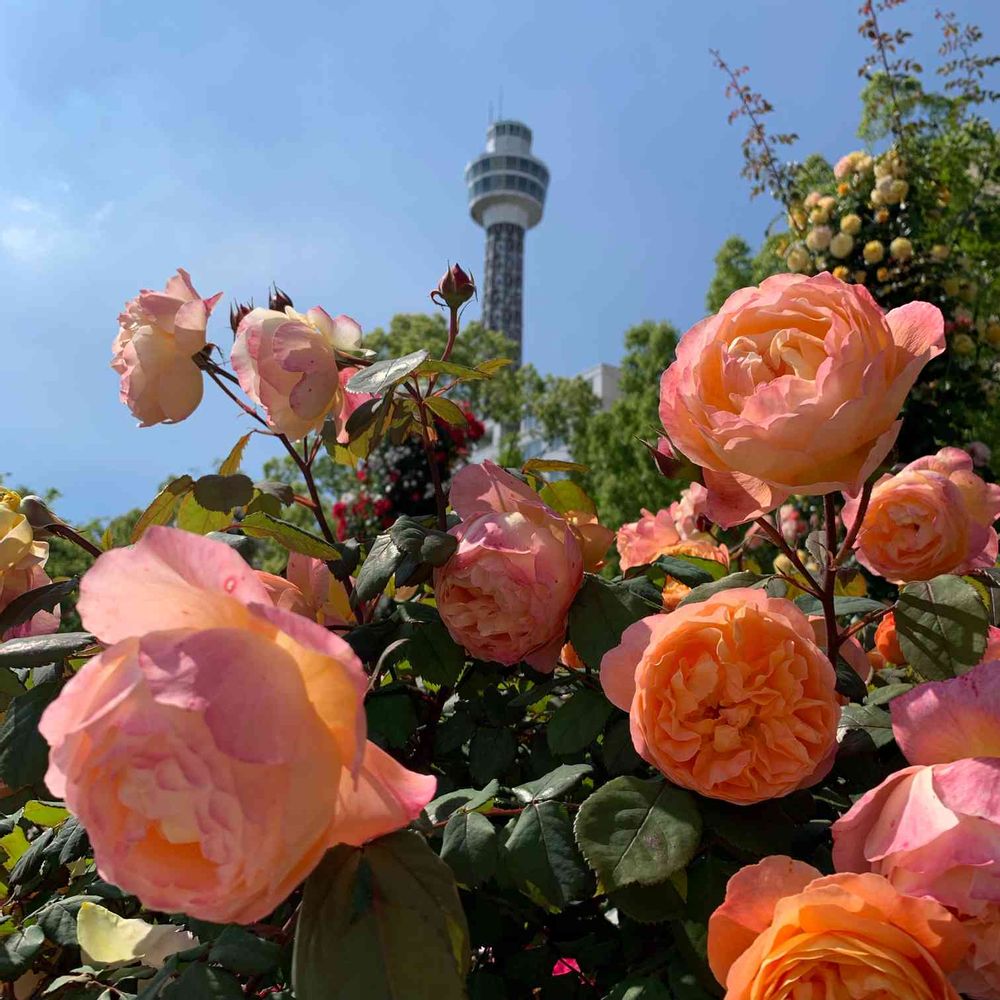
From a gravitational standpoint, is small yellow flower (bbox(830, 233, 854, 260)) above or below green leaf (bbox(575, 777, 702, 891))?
above

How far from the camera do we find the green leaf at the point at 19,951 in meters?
0.55

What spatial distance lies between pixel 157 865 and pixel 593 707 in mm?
306

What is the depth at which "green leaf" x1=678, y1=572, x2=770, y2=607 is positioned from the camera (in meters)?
0.60

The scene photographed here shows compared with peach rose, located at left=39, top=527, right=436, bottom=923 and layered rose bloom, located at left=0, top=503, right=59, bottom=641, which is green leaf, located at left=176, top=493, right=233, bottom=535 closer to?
layered rose bloom, located at left=0, top=503, right=59, bottom=641

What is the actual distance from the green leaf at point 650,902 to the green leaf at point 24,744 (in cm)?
32

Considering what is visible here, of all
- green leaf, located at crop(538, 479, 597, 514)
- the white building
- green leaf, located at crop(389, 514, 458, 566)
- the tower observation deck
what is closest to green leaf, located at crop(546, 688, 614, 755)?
green leaf, located at crop(389, 514, 458, 566)

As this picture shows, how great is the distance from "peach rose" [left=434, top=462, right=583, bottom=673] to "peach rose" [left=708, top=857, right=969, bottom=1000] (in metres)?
0.24

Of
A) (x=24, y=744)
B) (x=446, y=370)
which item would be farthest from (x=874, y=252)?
(x=24, y=744)

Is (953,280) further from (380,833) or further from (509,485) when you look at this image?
(380,833)

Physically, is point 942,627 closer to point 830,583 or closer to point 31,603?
point 830,583

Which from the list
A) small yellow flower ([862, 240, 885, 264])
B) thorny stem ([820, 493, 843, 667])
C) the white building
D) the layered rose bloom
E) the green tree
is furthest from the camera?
the white building

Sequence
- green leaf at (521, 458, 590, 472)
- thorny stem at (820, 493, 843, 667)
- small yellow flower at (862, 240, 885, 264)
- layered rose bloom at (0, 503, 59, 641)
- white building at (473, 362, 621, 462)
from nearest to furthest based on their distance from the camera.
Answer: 1. thorny stem at (820, 493, 843, 667)
2. layered rose bloom at (0, 503, 59, 641)
3. green leaf at (521, 458, 590, 472)
4. small yellow flower at (862, 240, 885, 264)
5. white building at (473, 362, 621, 462)

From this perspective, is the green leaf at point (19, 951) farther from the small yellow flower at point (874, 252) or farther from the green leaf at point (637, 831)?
the small yellow flower at point (874, 252)

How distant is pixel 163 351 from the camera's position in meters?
0.72
